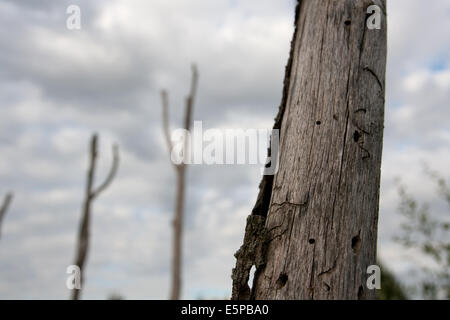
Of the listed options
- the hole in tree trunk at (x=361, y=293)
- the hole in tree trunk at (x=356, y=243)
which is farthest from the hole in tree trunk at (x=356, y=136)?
the hole in tree trunk at (x=361, y=293)

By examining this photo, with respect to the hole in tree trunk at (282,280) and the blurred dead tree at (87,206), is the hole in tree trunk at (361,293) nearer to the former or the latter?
the hole in tree trunk at (282,280)

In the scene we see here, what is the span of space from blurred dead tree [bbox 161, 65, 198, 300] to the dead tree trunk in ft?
19.4

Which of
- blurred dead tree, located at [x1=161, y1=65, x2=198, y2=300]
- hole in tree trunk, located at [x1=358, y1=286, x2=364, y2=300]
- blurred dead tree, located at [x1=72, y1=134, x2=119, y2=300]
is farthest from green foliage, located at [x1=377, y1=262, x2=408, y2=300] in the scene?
hole in tree trunk, located at [x1=358, y1=286, x2=364, y2=300]

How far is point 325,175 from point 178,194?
263 inches

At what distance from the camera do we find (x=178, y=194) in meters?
9.51

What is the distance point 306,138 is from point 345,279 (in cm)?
89

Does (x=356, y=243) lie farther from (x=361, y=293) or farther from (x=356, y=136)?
(x=356, y=136)

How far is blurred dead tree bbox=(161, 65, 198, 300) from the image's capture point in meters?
8.91

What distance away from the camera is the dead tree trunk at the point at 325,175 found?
2.91m

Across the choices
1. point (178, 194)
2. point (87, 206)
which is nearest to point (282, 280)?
point (87, 206)

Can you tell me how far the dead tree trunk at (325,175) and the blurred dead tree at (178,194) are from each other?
19.4 feet

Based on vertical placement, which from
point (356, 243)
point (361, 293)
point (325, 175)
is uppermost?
point (325, 175)
